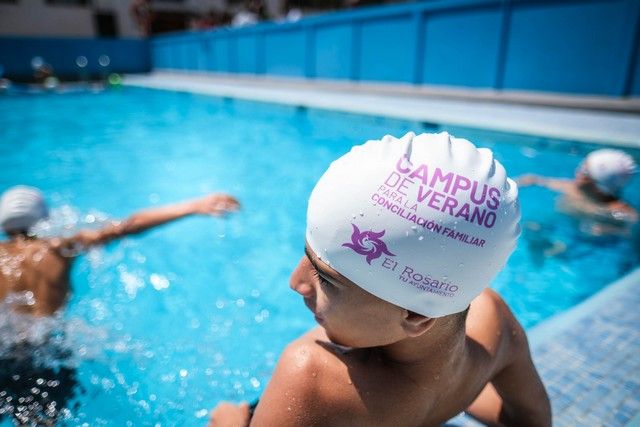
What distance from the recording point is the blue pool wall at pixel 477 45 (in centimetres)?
984

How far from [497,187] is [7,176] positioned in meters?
9.35

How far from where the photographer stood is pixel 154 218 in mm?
3707

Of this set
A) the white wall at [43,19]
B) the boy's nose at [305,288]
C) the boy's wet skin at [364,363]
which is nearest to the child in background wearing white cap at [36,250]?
the boy's nose at [305,288]

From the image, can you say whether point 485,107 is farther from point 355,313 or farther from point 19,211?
point 355,313

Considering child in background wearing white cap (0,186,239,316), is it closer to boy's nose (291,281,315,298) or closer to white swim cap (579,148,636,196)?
boy's nose (291,281,315,298)

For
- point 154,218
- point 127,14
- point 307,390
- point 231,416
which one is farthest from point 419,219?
point 127,14

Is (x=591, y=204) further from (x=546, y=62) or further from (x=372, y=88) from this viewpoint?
(x=372, y=88)

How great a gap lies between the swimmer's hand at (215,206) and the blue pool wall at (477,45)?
9.91 m

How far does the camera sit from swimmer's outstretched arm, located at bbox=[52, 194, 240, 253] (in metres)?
3.50

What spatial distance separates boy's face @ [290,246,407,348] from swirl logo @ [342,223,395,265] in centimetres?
12

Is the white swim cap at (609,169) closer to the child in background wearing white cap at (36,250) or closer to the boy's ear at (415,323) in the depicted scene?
the child in background wearing white cap at (36,250)

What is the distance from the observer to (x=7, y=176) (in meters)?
8.21

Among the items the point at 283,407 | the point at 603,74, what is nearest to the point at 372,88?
the point at 603,74

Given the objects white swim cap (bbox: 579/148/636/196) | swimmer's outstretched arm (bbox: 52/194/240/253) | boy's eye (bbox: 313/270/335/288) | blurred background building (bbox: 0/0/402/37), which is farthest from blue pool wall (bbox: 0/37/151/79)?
boy's eye (bbox: 313/270/335/288)
